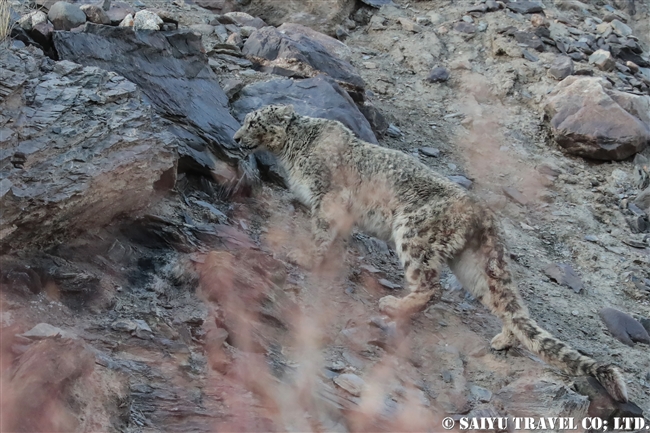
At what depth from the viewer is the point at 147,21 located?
9664 millimetres

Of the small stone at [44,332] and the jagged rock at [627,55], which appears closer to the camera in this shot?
the small stone at [44,332]

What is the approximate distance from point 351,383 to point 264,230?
2.64m

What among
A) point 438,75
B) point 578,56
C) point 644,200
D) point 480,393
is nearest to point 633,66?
point 578,56

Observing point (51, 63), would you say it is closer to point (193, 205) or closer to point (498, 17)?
point (193, 205)

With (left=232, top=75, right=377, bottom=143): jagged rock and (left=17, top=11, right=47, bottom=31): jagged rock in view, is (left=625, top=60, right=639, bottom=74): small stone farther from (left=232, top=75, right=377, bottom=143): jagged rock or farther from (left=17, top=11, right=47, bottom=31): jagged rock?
(left=17, top=11, right=47, bottom=31): jagged rock

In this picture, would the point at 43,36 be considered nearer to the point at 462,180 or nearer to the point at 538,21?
the point at 462,180

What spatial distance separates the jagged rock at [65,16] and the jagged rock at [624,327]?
7971mm

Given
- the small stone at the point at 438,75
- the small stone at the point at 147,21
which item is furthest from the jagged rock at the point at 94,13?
the small stone at the point at 438,75

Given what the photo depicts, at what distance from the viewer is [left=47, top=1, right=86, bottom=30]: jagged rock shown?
9.76 meters

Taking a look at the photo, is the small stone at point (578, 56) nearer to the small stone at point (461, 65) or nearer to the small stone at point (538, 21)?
the small stone at point (538, 21)

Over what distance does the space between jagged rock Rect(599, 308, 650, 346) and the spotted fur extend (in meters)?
1.89

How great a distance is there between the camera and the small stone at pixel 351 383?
5.82 meters

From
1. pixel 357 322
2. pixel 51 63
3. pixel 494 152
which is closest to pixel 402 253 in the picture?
pixel 357 322

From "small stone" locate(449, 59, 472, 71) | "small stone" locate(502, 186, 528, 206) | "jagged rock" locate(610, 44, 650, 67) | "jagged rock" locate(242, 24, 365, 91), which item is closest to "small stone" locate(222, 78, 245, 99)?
"jagged rock" locate(242, 24, 365, 91)
